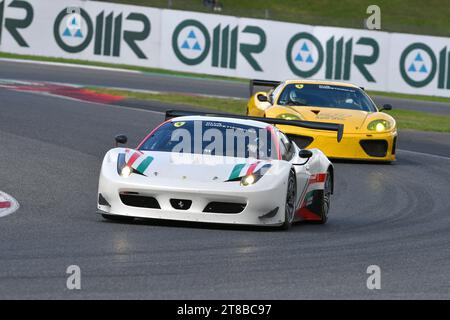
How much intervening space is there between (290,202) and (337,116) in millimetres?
7509

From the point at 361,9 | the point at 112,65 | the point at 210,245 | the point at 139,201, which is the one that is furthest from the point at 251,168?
the point at 361,9

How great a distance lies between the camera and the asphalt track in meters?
7.79

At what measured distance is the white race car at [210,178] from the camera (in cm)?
1073

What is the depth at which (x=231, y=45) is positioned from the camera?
34.9 m

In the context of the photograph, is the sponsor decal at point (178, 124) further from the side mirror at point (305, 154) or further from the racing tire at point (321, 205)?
the racing tire at point (321, 205)

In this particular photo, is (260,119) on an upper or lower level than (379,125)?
upper

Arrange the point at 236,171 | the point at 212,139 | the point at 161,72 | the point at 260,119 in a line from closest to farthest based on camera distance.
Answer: the point at 236,171, the point at 212,139, the point at 260,119, the point at 161,72

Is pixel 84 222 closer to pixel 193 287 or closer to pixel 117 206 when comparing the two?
pixel 117 206

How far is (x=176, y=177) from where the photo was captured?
1082cm

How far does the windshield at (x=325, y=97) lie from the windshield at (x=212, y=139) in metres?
7.16

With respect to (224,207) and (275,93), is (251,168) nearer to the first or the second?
(224,207)

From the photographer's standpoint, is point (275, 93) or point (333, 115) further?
point (275, 93)

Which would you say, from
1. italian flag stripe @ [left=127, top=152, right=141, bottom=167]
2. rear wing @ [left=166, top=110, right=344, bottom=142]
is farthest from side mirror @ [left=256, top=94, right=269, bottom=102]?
italian flag stripe @ [left=127, top=152, right=141, bottom=167]
